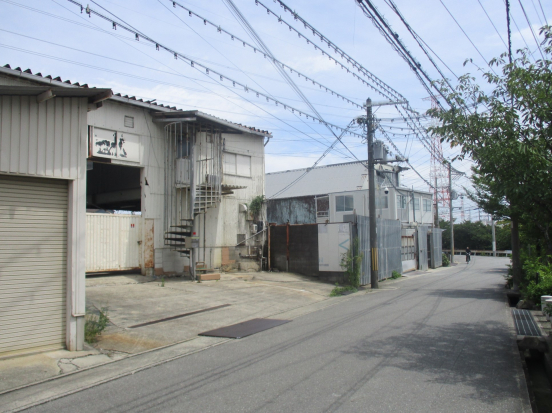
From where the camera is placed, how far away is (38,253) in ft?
24.2

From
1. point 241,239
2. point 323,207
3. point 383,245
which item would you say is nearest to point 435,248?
point 323,207

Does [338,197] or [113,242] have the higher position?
[338,197]

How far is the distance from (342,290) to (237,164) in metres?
7.40

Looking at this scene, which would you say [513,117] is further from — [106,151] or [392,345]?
[106,151]

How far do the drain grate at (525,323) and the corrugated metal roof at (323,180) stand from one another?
2494 centimetres

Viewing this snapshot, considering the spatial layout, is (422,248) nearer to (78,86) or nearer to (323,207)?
(323,207)

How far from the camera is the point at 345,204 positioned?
34500 millimetres

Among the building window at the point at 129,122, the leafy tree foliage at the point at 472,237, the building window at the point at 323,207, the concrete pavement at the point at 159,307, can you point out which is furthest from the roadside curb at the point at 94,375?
the leafy tree foliage at the point at 472,237

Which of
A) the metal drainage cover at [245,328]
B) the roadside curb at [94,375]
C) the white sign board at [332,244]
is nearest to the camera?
the roadside curb at [94,375]

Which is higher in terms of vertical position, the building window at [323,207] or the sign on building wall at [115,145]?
the sign on building wall at [115,145]

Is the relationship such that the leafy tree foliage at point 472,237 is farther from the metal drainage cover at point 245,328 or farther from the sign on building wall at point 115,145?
the metal drainage cover at point 245,328

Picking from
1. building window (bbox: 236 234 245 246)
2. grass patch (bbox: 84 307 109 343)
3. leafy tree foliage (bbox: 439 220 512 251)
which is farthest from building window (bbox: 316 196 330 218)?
leafy tree foliage (bbox: 439 220 512 251)

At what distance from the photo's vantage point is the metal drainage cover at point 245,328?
29.6ft

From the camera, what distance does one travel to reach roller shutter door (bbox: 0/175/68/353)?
275 inches
